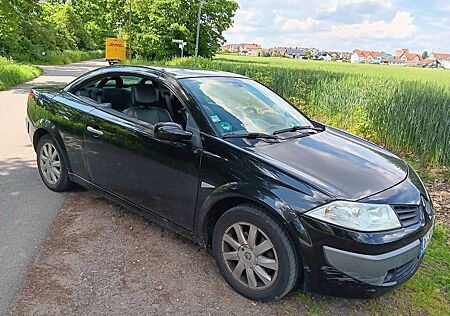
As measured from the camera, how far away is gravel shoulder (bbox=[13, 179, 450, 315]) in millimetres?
2523

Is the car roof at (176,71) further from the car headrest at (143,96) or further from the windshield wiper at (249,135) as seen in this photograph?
the windshield wiper at (249,135)

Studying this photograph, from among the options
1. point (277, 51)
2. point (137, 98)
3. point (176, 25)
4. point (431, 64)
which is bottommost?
point (137, 98)

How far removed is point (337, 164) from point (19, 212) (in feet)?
10.4

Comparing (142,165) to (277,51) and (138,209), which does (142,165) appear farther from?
(277,51)

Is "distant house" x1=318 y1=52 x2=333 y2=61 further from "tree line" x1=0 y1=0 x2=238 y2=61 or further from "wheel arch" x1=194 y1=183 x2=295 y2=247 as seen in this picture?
"wheel arch" x1=194 y1=183 x2=295 y2=247

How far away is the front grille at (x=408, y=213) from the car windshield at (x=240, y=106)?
1189 mm

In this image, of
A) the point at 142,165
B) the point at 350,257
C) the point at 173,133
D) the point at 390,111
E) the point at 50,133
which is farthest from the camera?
the point at 390,111

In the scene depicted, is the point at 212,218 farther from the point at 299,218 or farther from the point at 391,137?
the point at 391,137

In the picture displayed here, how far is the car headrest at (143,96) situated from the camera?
3785 mm

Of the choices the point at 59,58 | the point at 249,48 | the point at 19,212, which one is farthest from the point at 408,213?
the point at 249,48

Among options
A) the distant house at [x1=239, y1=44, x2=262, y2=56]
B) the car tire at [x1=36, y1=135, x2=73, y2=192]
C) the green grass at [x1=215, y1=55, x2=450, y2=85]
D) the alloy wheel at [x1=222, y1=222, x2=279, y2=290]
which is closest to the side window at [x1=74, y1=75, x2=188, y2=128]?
the car tire at [x1=36, y1=135, x2=73, y2=192]

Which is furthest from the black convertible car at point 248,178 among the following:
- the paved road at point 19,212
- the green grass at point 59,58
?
the green grass at point 59,58

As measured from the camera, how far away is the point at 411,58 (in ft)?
370

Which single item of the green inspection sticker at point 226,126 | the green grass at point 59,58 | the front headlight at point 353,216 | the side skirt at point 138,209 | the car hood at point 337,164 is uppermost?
the green inspection sticker at point 226,126
